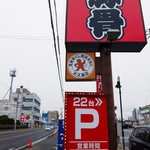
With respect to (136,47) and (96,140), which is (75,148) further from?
A: (136,47)

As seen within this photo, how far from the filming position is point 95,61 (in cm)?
709

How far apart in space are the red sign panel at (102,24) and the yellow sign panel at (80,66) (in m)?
0.31

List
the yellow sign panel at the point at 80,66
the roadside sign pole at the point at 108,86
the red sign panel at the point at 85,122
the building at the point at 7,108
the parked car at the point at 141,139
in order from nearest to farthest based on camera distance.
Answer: the red sign panel at the point at 85,122 → the roadside sign pole at the point at 108,86 → the yellow sign panel at the point at 80,66 → the parked car at the point at 141,139 → the building at the point at 7,108

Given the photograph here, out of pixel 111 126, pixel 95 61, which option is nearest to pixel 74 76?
pixel 95 61

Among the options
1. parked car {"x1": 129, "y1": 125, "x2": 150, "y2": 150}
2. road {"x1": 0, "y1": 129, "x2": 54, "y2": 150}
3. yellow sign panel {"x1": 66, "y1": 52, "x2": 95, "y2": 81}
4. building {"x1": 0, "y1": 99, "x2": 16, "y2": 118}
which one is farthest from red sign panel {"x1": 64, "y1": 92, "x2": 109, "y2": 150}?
building {"x1": 0, "y1": 99, "x2": 16, "y2": 118}

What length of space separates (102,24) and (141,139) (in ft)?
16.9

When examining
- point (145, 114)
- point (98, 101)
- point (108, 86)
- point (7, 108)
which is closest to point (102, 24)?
point (108, 86)

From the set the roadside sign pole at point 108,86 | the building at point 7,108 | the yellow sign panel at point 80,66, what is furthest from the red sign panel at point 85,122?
the building at point 7,108

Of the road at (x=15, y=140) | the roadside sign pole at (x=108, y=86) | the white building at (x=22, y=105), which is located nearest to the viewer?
the roadside sign pole at (x=108, y=86)

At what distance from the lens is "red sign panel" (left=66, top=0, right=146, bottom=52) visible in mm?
6867

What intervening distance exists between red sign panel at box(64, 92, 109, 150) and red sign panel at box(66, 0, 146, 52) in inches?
104

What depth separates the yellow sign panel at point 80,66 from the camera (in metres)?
7.17

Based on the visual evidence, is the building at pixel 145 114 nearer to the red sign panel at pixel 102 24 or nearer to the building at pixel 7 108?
the building at pixel 7 108

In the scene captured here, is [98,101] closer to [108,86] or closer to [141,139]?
[108,86]
